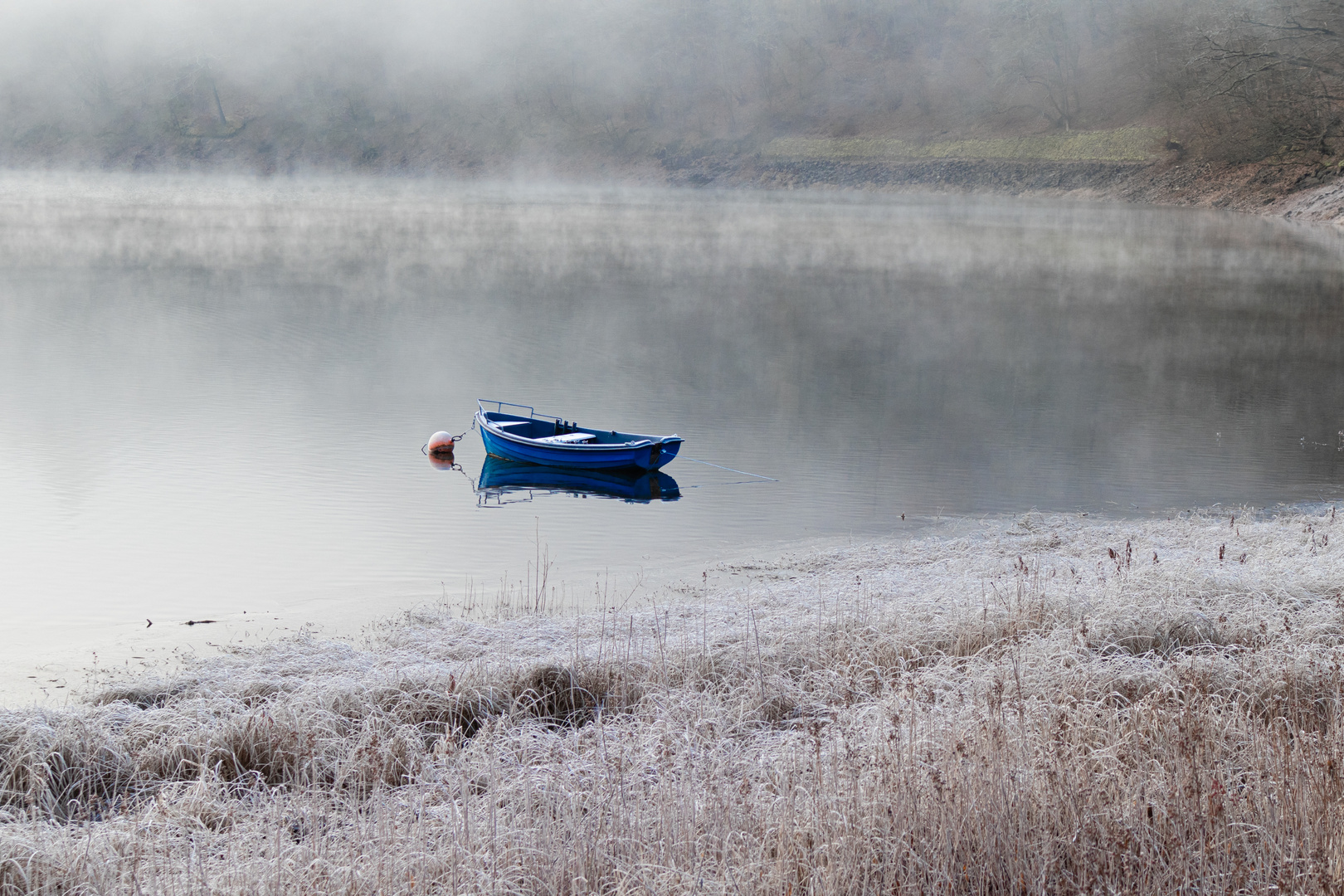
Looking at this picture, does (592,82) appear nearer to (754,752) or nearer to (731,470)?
(731,470)

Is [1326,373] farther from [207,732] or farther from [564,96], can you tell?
[564,96]

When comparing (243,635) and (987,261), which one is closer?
(243,635)

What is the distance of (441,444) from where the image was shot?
679 inches

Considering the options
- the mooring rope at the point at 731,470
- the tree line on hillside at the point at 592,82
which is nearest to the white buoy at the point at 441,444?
the mooring rope at the point at 731,470

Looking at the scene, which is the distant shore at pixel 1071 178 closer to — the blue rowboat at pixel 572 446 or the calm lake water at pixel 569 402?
the calm lake water at pixel 569 402

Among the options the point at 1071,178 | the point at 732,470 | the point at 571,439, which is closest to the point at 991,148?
the point at 1071,178

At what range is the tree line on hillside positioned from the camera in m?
120

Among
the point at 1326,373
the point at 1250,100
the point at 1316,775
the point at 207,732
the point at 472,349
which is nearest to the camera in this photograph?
the point at 1316,775

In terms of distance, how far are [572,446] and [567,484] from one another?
540 mm

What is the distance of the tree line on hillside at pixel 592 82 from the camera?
12031cm

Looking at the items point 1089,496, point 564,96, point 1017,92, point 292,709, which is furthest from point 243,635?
point 564,96

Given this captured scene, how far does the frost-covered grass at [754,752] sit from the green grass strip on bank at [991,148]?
93.2m

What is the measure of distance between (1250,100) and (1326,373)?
6097 centimetres

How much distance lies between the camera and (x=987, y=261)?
48.1m
